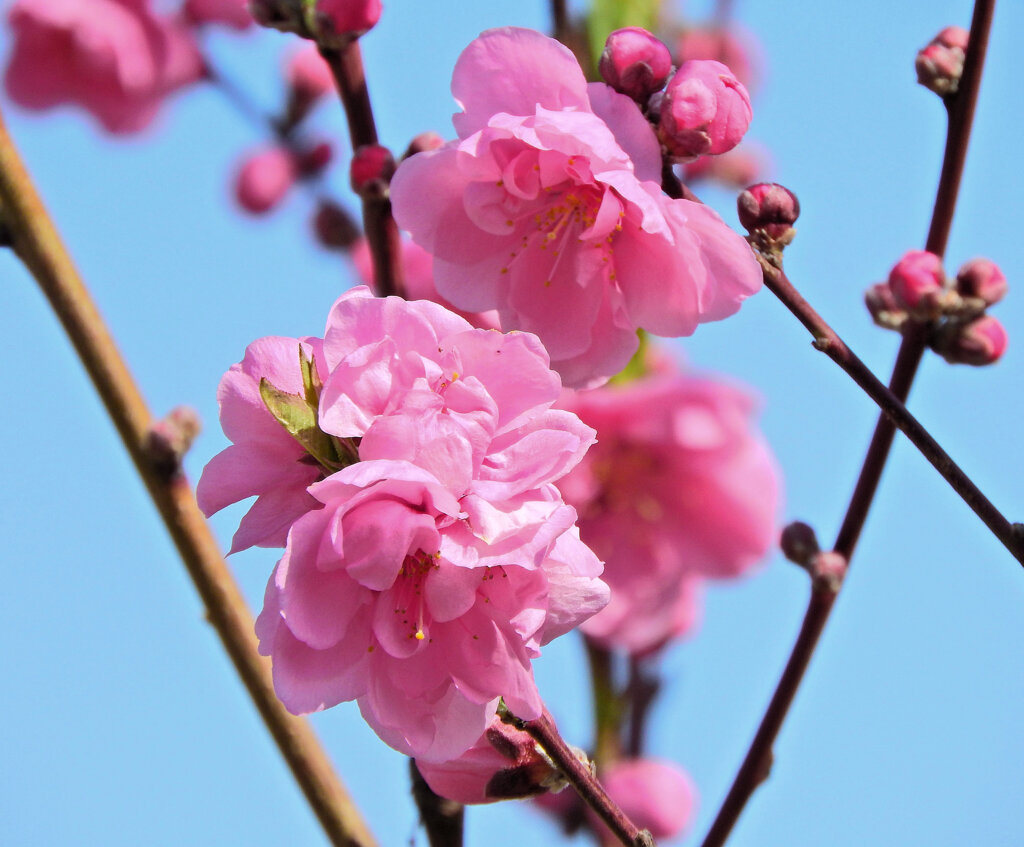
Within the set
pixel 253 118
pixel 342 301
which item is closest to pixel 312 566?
pixel 342 301

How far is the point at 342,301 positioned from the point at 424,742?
1.12ft

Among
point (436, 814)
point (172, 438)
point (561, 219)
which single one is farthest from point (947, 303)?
point (172, 438)

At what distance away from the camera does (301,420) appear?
2.79 feet

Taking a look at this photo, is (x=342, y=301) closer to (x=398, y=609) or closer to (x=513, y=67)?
(x=398, y=609)

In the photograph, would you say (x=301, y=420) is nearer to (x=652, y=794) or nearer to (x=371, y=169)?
(x=371, y=169)

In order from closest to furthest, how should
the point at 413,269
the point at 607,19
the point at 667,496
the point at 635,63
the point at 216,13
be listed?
the point at 635,63 → the point at 607,19 → the point at 413,269 → the point at 667,496 → the point at 216,13

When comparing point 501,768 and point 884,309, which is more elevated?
point 884,309

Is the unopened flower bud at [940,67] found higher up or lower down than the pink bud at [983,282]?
higher up

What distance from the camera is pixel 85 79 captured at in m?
2.60

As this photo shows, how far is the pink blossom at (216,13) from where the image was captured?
234cm

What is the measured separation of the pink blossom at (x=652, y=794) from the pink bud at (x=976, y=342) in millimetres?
1144

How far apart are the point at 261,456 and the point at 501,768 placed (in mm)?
340

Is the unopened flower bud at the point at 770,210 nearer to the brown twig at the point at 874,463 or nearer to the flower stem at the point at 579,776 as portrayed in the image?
the brown twig at the point at 874,463

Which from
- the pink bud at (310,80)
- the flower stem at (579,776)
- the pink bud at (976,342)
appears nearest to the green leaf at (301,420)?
the flower stem at (579,776)
